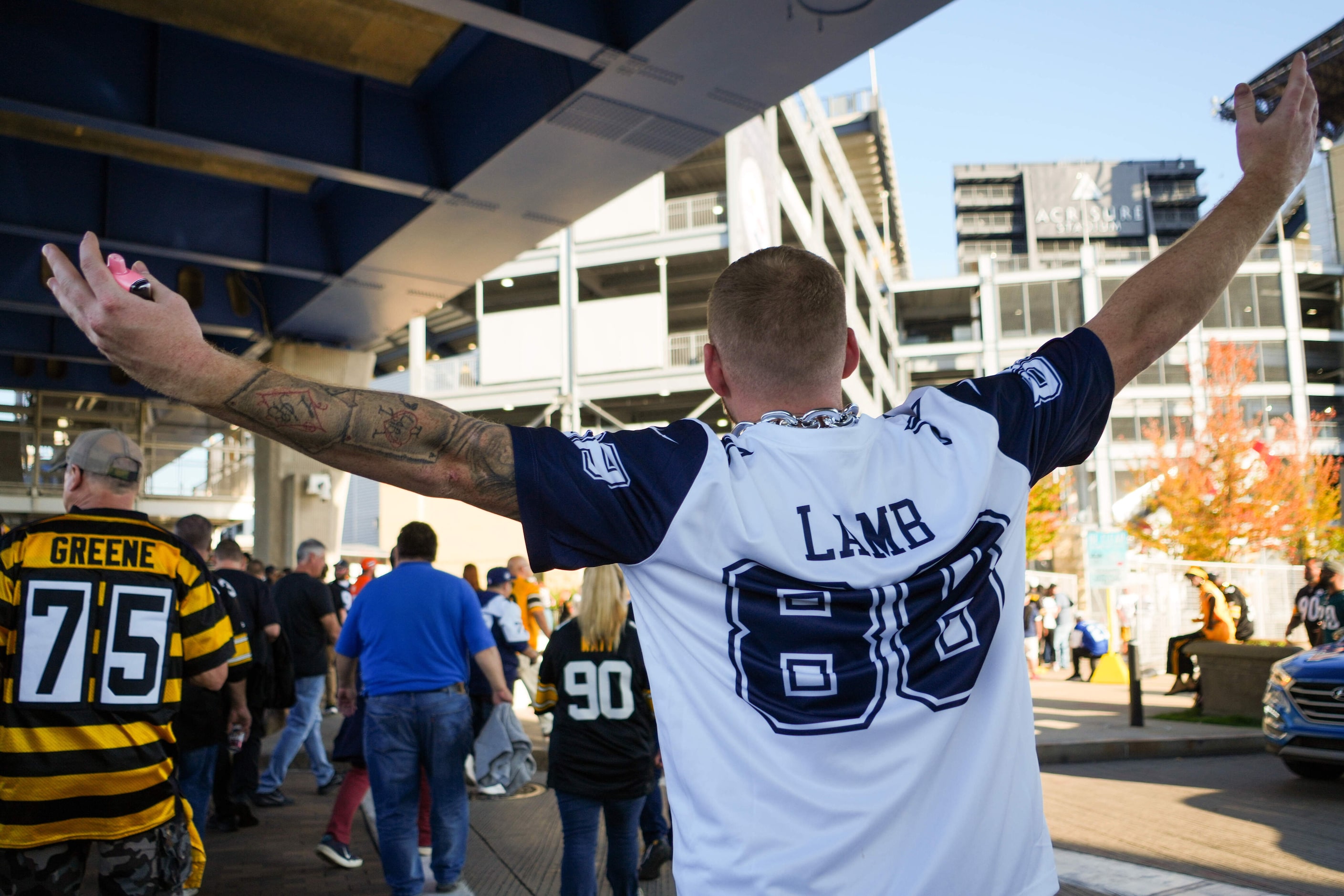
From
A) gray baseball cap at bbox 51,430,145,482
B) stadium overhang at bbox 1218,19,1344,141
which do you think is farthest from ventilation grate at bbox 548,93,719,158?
stadium overhang at bbox 1218,19,1344,141

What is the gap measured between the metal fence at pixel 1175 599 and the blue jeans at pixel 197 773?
21.6 m

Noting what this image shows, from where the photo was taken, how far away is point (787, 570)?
1.71 meters

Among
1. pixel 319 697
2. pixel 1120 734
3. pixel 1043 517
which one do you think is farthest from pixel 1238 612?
pixel 1043 517

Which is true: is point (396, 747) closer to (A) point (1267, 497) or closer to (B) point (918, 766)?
(B) point (918, 766)

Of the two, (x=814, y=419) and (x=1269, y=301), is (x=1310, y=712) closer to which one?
(x=814, y=419)

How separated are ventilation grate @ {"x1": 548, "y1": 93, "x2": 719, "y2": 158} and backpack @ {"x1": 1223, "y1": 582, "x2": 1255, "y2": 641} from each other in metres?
12.2

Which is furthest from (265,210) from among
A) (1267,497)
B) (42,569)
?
(1267,497)

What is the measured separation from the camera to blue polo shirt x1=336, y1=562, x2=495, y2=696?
5855 mm

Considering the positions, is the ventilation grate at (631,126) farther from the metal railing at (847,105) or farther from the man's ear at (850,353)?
the metal railing at (847,105)

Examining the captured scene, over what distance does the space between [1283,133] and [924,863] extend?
172cm

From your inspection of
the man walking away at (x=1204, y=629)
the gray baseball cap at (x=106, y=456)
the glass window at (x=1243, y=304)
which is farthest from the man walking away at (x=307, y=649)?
the glass window at (x=1243, y=304)

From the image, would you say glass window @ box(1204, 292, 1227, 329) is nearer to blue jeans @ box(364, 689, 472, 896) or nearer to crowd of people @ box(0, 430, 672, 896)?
crowd of people @ box(0, 430, 672, 896)

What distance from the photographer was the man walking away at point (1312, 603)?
14.3 m

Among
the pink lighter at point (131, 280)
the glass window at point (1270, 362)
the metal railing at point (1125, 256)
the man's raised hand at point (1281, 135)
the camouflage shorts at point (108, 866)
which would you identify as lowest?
the camouflage shorts at point (108, 866)
